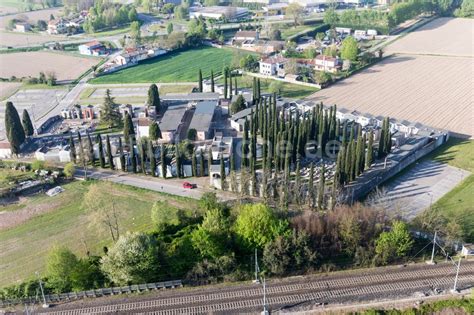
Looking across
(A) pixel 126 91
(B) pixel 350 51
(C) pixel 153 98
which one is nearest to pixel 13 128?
(C) pixel 153 98

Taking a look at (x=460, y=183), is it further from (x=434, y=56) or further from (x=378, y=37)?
(x=378, y=37)

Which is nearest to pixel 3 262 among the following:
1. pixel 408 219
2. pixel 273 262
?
pixel 273 262

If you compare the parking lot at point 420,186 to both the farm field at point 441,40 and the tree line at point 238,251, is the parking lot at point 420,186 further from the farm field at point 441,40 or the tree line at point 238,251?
Result: the farm field at point 441,40

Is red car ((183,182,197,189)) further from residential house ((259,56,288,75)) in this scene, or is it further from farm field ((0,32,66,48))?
→ farm field ((0,32,66,48))

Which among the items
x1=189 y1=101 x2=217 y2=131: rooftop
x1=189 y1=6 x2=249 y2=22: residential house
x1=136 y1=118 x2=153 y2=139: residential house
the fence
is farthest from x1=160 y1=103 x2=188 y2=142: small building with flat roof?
x1=189 y1=6 x2=249 y2=22: residential house

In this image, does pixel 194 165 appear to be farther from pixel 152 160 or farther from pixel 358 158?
pixel 358 158
